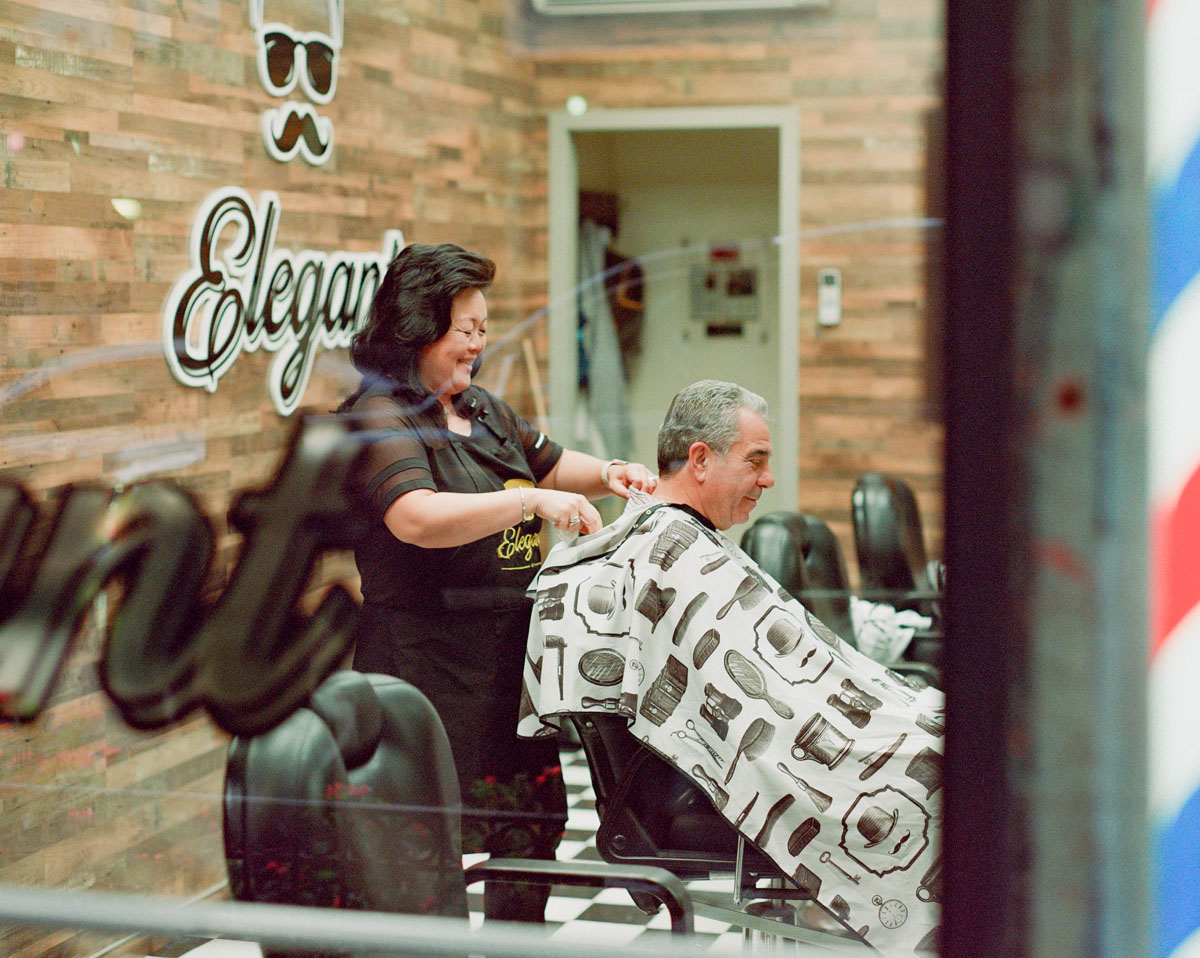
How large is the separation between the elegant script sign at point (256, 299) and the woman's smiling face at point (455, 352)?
32.8 inches

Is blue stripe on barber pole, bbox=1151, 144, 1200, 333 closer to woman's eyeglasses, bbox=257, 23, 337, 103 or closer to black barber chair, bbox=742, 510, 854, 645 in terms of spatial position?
black barber chair, bbox=742, 510, 854, 645

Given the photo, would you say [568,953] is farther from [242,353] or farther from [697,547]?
[242,353]

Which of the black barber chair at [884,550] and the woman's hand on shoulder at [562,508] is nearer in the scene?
the woman's hand on shoulder at [562,508]

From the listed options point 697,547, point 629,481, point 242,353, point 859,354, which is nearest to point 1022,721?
point 697,547

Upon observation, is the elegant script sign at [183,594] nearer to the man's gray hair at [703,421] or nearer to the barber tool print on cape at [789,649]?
the man's gray hair at [703,421]

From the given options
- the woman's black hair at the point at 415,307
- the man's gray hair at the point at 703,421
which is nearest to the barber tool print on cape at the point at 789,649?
the man's gray hair at the point at 703,421

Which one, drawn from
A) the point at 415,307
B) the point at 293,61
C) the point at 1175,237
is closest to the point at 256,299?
the point at 293,61

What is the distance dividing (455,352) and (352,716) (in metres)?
0.88

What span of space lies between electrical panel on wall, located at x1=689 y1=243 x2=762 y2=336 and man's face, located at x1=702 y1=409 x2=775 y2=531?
1.91 m

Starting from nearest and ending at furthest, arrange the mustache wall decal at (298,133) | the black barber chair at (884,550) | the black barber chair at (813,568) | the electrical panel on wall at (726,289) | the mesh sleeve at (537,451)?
the mesh sleeve at (537,451), the black barber chair at (813,568), the black barber chair at (884,550), the mustache wall decal at (298,133), the electrical panel on wall at (726,289)

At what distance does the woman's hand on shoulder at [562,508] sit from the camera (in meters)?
2.26

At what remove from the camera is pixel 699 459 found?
8.03ft

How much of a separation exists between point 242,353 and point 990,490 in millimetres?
2908

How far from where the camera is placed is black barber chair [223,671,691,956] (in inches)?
67.2
